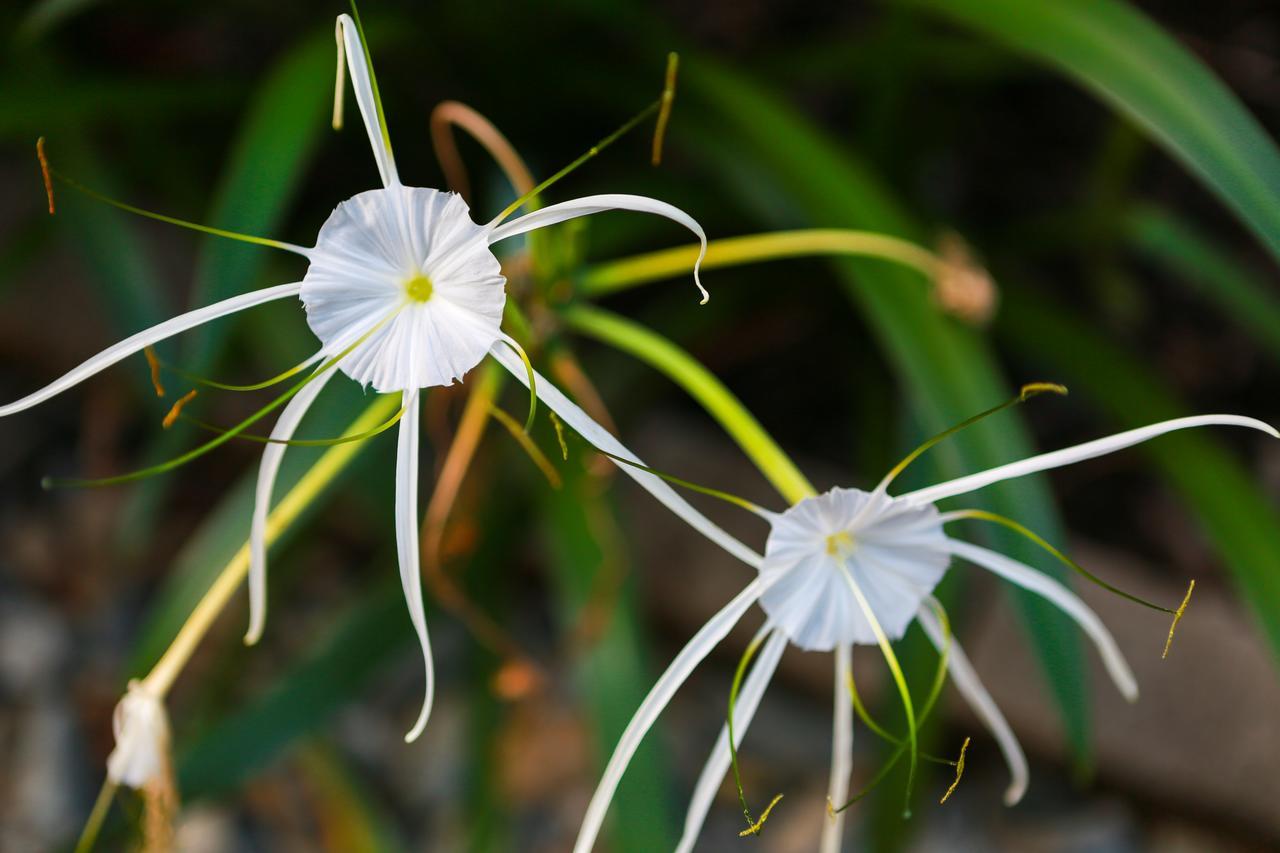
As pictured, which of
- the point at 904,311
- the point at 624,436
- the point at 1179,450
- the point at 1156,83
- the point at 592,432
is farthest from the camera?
the point at 624,436

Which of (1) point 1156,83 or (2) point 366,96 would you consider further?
(1) point 1156,83

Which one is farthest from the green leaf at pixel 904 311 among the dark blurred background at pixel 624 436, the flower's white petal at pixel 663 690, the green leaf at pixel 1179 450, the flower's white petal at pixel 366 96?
the flower's white petal at pixel 366 96

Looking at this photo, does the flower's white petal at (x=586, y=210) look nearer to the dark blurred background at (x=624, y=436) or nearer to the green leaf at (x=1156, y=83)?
the green leaf at (x=1156, y=83)

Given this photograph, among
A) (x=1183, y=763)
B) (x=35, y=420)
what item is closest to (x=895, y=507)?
(x=1183, y=763)

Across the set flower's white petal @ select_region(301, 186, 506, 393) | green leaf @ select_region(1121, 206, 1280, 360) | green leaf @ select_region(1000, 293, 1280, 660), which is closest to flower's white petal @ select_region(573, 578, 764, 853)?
flower's white petal @ select_region(301, 186, 506, 393)

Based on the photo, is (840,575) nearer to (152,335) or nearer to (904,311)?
(152,335)

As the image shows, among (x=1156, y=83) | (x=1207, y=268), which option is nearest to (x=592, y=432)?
(x=1156, y=83)

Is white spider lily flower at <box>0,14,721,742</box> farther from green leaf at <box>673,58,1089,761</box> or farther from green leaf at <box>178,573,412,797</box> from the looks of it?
green leaf at <box>178,573,412,797</box>
